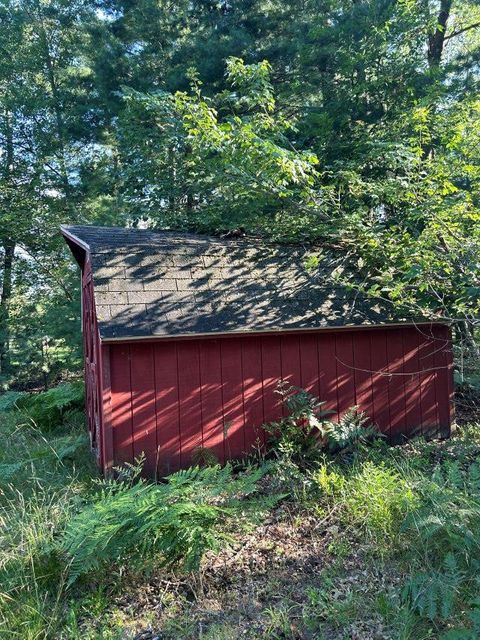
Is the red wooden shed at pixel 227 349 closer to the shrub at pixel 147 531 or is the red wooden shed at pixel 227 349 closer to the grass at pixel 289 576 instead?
the grass at pixel 289 576

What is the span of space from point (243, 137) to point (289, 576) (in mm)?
4609

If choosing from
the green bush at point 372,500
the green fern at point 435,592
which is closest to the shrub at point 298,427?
the green bush at point 372,500

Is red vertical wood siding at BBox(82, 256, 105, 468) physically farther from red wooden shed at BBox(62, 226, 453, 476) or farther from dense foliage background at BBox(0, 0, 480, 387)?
dense foliage background at BBox(0, 0, 480, 387)

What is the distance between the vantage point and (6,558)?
10.5ft

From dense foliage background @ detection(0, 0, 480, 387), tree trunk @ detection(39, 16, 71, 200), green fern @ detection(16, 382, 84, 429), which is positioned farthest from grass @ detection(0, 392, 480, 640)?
tree trunk @ detection(39, 16, 71, 200)

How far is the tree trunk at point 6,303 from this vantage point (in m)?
14.3

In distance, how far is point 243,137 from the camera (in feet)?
18.4

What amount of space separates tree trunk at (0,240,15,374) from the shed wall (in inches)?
421

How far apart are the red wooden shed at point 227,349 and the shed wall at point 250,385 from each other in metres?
0.01

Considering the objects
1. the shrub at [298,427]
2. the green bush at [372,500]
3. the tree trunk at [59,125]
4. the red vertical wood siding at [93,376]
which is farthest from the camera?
the tree trunk at [59,125]

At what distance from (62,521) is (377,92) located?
28.2 ft

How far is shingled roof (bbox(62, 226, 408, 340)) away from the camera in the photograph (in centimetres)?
527

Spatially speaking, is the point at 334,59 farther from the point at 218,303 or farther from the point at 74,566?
the point at 74,566

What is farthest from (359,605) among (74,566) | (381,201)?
(381,201)
